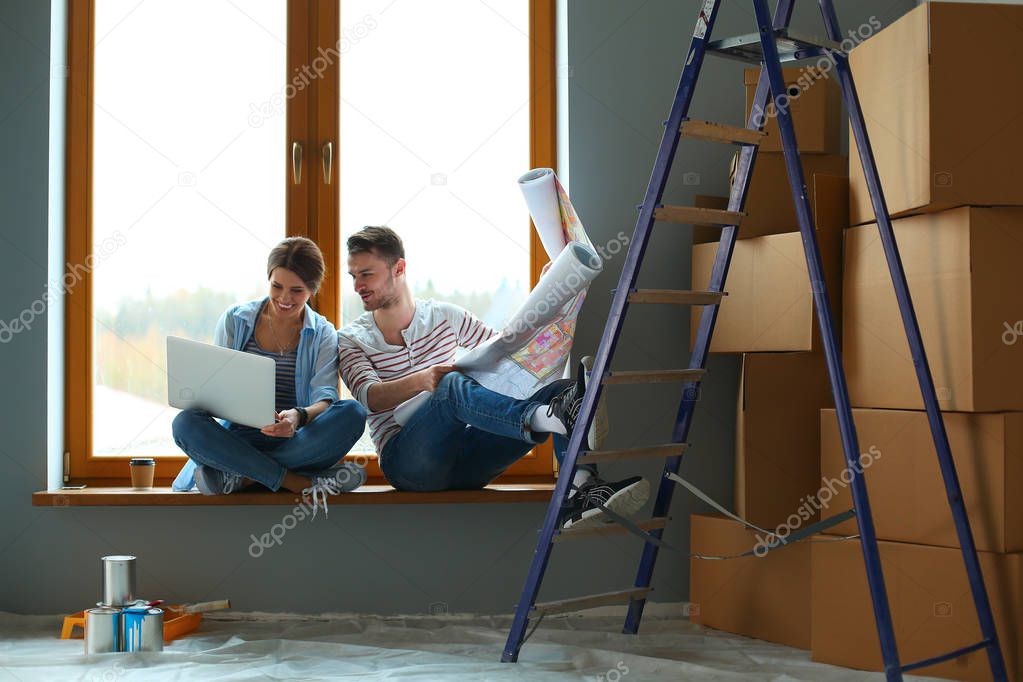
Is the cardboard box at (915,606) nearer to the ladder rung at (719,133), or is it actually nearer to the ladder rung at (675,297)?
the ladder rung at (675,297)

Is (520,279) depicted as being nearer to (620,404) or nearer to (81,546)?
(620,404)

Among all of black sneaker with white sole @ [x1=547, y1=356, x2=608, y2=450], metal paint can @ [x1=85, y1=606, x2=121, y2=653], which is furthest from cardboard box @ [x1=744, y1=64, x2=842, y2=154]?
metal paint can @ [x1=85, y1=606, x2=121, y2=653]

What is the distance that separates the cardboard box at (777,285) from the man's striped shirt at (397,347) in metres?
0.64

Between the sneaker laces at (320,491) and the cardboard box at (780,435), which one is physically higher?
the cardboard box at (780,435)

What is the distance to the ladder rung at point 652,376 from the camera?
2123 mm

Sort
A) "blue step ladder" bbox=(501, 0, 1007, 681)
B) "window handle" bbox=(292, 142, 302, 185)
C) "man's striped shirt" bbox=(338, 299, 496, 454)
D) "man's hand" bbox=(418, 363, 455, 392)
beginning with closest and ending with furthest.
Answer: "blue step ladder" bbox=(501, 0, 1007, 681) → "man's hand" bbox=(418, 363, 455, 392) → "man's striped shirt" bbox=(338, 299, 496, 454) → "window handle" bbox=(292, 142, 302, 185)

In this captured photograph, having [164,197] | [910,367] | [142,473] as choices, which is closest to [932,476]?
[910,367]

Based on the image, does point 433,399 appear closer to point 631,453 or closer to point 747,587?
point 631,453

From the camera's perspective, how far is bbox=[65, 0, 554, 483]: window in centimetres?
277

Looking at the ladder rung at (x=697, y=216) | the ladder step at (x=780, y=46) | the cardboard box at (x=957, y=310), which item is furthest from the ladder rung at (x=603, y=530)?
the ladder step at (x=780, y=46)

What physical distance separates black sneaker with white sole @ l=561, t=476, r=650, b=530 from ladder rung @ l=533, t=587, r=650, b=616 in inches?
6.6

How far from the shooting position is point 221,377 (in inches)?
91.8

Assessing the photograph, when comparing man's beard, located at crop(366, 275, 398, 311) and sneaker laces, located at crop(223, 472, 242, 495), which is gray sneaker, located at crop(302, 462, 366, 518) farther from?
man's beard, located at crop(366, 275, 398, 311)

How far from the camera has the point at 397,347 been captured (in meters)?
2.62
